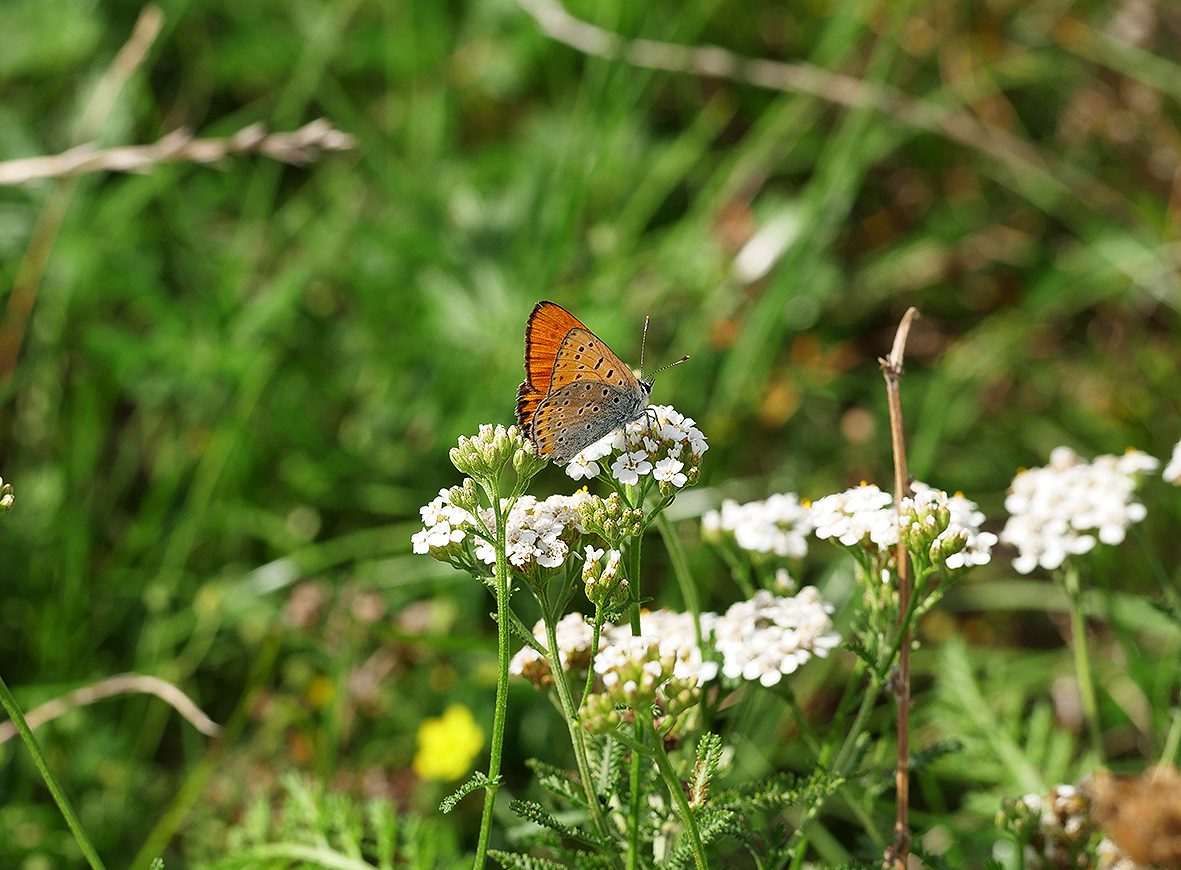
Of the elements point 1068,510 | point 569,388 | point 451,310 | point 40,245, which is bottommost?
point 1068,510

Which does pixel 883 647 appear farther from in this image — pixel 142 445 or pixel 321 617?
pixel 142 445

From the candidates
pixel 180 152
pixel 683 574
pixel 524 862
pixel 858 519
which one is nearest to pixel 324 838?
pixel 524 862

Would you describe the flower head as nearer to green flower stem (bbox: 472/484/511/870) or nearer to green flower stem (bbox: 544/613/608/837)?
green flower stem (bbox: 472/484/511/870)

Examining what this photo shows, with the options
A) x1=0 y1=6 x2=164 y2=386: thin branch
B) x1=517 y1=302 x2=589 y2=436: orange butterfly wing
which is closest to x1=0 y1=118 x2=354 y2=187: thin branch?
x1=0 y1=6 x2=164 y2=386: thin branch

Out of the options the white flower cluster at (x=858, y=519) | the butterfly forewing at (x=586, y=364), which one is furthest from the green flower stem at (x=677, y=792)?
the butterfly forewing at (x=586, y=364)

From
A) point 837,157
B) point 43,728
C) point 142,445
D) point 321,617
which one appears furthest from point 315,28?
point 43,728

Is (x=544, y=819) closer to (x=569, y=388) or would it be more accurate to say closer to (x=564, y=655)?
(x=564, y=655)
